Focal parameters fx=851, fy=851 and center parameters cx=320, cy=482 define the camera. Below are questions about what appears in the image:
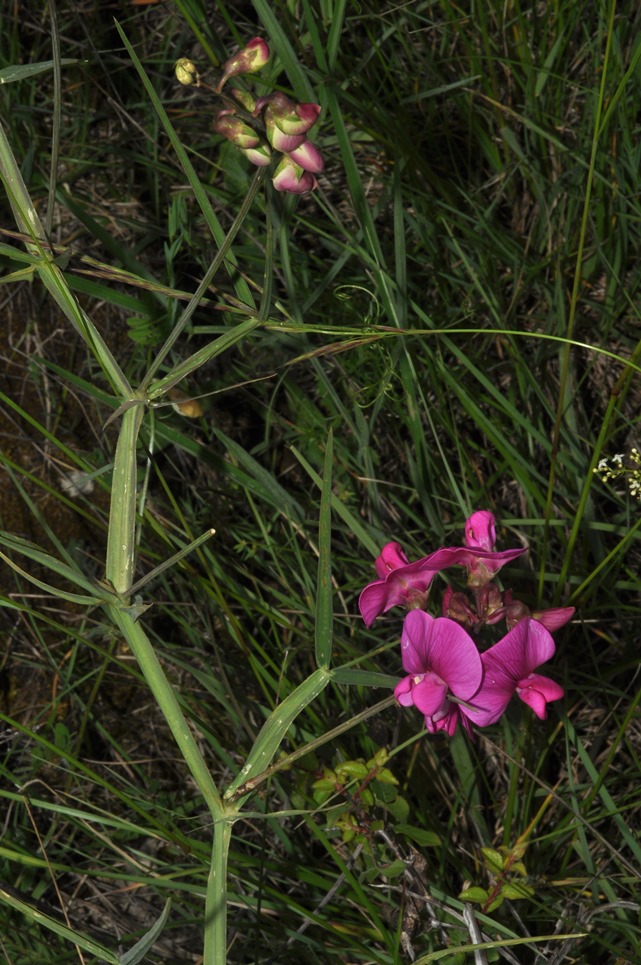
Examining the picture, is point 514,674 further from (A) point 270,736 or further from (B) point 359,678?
(A) point 270,736

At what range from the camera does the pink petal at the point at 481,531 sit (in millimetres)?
1723

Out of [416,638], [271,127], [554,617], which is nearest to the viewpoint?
[271,127]

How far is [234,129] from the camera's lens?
1.43 metres

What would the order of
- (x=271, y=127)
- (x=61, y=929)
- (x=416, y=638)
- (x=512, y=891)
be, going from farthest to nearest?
1. (x=512, y=891)
2. (x=416, y=638)
3. (x=271, y=127)
4. (x=61, y=929)

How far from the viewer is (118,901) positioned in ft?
7.51

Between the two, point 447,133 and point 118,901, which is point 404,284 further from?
point 118,901

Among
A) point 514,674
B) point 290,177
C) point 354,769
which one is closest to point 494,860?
point 354,769

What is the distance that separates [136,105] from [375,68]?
712mm

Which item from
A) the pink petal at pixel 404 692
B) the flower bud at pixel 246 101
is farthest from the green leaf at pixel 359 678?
the flower bud at pixel 246 101

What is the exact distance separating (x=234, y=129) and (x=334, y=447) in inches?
41.2

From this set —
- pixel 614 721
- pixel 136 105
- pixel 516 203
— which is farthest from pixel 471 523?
pixel 136 105

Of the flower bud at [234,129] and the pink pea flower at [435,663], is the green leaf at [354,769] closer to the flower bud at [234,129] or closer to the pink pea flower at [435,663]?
the pink pea flower at [435,663]

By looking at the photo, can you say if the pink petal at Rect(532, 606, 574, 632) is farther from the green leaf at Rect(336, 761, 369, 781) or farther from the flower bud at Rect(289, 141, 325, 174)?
the flower bud at Rect(289, 141, 325, 174)

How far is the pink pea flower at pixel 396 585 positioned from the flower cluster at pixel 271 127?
28.3 inches
